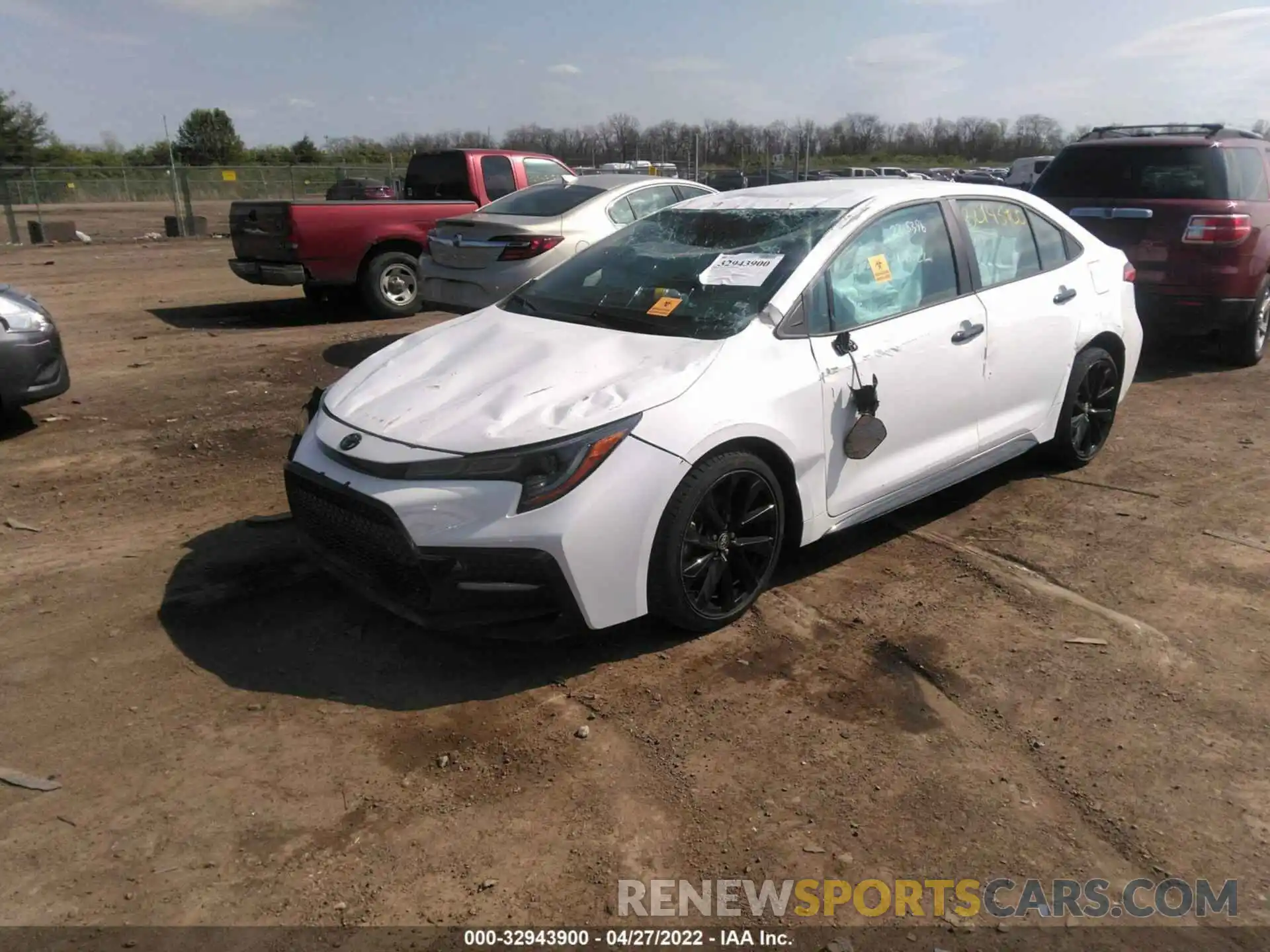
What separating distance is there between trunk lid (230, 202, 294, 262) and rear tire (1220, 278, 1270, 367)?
8.97 m

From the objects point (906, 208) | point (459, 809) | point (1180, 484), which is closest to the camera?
point (459, 809)

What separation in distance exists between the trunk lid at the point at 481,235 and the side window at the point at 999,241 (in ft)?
14.3

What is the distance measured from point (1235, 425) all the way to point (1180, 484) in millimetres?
1616

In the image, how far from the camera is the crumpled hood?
3.40 meters

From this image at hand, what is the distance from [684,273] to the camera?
4.30 metres

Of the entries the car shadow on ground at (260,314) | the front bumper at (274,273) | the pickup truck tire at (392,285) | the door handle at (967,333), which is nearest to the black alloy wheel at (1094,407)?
the door handle at (967,333)

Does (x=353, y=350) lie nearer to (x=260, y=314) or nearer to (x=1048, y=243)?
(x=260, y=314)

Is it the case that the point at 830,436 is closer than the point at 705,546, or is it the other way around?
the point at 705,546

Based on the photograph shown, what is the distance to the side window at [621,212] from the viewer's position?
889 centimetres

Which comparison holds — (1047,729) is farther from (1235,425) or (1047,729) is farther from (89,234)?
(89,234)

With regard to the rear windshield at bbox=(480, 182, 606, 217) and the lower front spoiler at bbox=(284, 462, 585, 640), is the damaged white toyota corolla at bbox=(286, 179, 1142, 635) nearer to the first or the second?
the lower front spoiler at bbox=(284, 462, 585, 640)

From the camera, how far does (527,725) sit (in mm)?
3234

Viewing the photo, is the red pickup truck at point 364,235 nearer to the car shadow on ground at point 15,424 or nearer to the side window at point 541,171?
the side window at point 541,171

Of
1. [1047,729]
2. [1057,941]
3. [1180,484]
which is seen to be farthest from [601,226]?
[1057,941]
